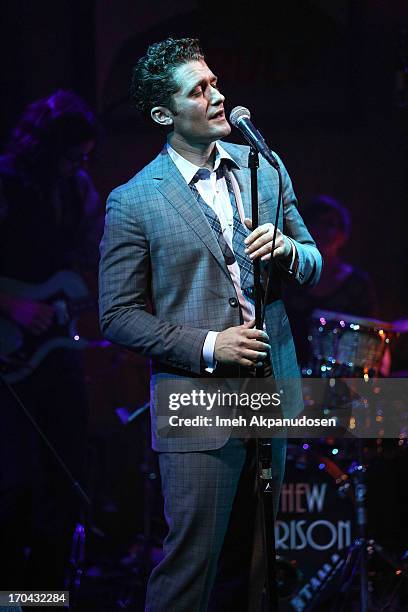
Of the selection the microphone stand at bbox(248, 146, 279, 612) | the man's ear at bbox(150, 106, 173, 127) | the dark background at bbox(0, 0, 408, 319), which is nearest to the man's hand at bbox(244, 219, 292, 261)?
the microphone stand at bbox(248, 146, 279, 612)

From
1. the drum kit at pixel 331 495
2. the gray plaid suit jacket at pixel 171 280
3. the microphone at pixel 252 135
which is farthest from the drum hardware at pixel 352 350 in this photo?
the microphone at pixel 252 135

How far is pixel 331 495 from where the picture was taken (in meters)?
4.28

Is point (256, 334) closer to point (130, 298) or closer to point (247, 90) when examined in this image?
point (130, 298)

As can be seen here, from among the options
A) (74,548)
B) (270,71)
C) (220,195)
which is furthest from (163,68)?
(74,548)

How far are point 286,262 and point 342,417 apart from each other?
183 cm

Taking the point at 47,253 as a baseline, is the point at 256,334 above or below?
below

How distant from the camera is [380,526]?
4691mm

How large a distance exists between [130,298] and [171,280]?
0.46 feet

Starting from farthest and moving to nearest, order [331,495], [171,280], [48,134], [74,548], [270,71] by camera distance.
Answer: [270,71] < [48,134] < [331,495] < [74,548] < [171,280]

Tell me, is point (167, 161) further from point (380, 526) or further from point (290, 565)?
point (380, 526)

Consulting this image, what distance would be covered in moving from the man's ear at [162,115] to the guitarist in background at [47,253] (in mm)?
1739

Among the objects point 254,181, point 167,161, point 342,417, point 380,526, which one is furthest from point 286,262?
point 380,526

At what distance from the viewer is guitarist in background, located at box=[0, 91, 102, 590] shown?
4430 mm

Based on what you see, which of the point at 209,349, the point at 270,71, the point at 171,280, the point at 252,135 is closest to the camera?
the point at 252,135
